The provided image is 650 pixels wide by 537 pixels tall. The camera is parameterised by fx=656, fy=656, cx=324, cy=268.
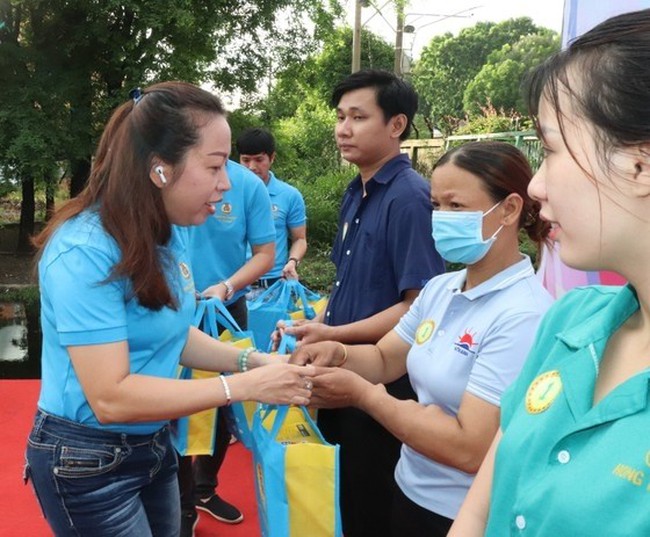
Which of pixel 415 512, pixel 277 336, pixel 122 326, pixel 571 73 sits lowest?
pixel 415 512

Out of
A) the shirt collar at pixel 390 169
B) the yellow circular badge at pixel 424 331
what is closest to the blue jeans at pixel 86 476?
the yellow circular badge at pixel 424 331

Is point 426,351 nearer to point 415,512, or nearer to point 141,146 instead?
point 415,512

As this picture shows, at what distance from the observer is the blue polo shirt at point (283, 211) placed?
439 centimetres

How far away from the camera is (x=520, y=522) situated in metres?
0.88

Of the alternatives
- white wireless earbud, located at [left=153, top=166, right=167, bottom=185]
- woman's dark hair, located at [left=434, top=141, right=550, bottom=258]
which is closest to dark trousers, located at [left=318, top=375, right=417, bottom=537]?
woman's dark hair, located at [left=434, top=141, right=550, bottom=258]

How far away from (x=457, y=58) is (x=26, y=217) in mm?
57273

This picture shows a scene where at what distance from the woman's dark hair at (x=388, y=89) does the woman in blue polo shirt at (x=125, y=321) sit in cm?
95

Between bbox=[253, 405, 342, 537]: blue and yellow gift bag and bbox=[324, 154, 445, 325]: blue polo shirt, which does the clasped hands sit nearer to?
bbox=[253, 405, 342, 537]: blue and yellow gift bag

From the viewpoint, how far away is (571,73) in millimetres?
849

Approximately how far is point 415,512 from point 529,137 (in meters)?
7.08

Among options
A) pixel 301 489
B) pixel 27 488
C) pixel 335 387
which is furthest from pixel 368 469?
pixel 27 488

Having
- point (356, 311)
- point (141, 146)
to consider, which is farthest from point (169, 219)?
point (356, 311)

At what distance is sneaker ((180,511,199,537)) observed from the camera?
2721 mm

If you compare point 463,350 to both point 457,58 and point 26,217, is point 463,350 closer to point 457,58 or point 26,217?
point 26,217
